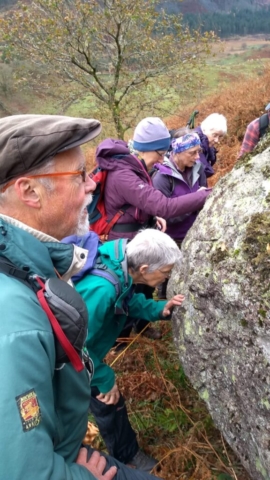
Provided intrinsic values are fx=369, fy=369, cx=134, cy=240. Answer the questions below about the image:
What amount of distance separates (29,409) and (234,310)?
4.15ft

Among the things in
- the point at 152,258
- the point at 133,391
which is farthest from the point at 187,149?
the point at 133,391

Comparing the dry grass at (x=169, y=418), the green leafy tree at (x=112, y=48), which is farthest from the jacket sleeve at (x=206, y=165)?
the green leafy tree at (x=112, y=48)

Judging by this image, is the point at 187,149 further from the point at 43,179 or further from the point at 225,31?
the point at 225,31

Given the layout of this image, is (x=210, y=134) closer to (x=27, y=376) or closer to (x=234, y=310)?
(x=234, y=310)

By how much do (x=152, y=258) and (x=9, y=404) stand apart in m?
1.79

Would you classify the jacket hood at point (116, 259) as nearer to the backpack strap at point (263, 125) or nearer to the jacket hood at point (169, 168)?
the jacket hood at point (169, 168)

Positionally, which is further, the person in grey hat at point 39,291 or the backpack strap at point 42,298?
the backpack strap at point 42,298

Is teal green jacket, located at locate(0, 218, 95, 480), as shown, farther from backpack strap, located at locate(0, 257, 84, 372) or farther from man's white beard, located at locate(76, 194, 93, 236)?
man's white beard, located at locate(76, 194, 93, 236)

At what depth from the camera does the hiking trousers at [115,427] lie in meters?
3.00

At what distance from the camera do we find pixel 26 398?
1.19 m

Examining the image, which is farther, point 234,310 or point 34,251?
point 234,310

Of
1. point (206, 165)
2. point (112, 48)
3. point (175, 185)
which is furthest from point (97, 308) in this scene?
point (112, 48)

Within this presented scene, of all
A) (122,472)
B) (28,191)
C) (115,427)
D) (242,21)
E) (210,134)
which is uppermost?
(242,21)

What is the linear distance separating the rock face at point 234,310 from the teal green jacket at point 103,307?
48 cm
